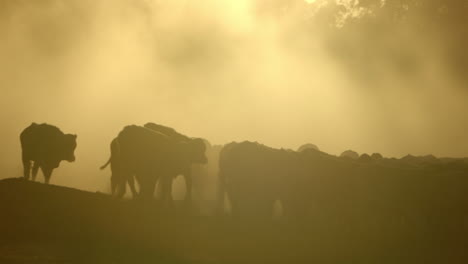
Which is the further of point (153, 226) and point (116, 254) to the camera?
point (153, 226)

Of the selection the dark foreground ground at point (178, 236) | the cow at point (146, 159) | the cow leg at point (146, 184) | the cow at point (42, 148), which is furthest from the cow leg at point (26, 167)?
the cow leg at point (146, 184)

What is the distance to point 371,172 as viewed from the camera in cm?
2253

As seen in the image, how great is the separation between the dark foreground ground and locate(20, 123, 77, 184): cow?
5440mm

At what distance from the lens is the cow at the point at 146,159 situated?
70.5ft

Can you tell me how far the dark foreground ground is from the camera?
46.0 feet

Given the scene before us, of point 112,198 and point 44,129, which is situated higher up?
point 44,129

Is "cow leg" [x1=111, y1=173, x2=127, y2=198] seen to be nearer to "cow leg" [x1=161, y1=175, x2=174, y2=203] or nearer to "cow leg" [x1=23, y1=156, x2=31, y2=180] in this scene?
"cow leg" [x1=161, y1=175, x2=174, y2=203]

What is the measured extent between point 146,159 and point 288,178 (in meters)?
5.47

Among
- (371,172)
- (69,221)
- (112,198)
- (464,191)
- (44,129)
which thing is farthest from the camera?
(44,129)

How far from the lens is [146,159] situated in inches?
850

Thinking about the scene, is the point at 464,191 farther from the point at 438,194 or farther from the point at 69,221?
the point at 69,221

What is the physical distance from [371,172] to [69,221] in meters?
11.4

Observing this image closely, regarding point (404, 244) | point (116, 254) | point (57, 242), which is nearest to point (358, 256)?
point (404, 244)

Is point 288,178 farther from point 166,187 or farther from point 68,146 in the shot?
point 68,146
